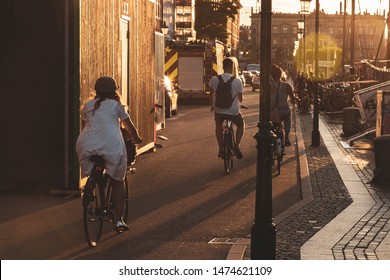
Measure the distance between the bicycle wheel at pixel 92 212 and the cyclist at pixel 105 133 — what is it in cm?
21

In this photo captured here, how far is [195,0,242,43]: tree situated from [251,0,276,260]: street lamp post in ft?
313

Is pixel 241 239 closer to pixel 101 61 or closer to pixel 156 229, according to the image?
pixel 156 229

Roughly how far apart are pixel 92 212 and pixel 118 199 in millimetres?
351

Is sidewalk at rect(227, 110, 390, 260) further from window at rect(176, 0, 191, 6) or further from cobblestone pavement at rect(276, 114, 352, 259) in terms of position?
window at rect(176, 0, 191, 6)

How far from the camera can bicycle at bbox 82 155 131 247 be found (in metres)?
9.62

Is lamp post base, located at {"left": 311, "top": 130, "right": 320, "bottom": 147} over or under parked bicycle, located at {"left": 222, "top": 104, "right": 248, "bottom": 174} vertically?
under

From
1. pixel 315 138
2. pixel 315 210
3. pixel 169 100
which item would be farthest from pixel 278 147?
pixel 169 100

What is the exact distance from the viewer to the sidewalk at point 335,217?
367 inches

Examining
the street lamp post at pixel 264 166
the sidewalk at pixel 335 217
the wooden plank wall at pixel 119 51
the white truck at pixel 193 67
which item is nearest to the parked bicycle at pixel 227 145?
the sidewalk at pixel 335 217

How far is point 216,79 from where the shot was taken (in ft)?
55.2

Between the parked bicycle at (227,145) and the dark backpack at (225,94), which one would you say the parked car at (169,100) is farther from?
the parked bicycle at (227,145)

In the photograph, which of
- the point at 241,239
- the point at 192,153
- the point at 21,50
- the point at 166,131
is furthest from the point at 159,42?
the point at 241,239

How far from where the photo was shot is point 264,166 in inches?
334

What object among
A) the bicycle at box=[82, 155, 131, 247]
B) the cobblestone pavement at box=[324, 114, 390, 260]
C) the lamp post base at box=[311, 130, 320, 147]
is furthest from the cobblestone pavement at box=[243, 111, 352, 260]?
the lamp post base at box=[311, 130, 320, 147]
